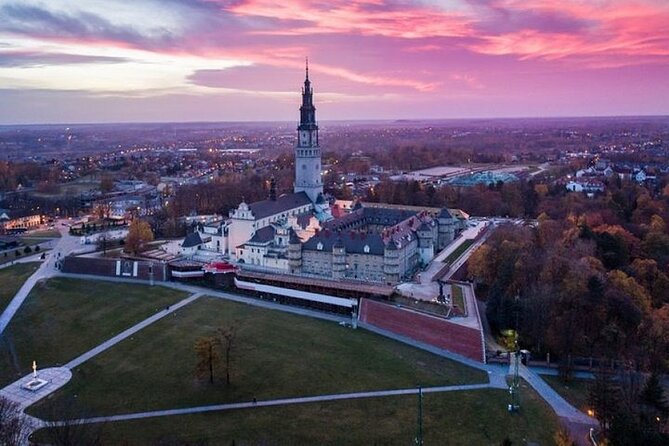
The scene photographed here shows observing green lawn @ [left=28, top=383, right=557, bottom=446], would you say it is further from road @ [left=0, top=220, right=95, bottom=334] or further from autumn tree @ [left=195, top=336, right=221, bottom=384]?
road @ [left=0, top=220, right=95, bottom=334]

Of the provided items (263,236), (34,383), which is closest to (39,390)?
(34,383)

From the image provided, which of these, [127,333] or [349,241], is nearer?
[127,333]

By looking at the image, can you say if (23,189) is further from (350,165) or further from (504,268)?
(504,268)

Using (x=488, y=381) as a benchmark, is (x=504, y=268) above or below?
above

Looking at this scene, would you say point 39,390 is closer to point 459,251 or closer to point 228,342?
point 228,342

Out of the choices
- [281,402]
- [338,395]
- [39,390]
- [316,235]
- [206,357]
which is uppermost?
[316,235]

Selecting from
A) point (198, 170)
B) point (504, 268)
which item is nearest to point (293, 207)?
point (504, 268)

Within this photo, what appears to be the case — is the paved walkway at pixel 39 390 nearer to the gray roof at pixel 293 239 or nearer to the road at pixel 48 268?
the road at pixel 48 268
